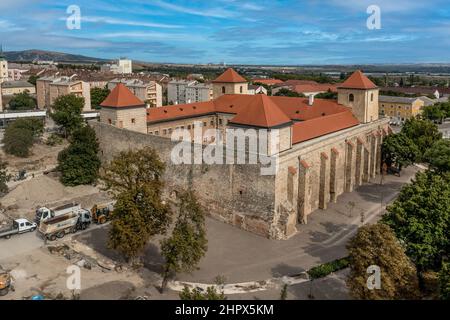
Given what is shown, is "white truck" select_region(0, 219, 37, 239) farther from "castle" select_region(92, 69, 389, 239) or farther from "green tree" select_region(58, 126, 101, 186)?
"castle" select_region(92, 69, 389, 239)

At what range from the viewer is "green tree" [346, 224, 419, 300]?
17.3 m

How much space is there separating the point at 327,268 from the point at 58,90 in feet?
228

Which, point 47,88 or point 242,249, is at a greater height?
point 47,88

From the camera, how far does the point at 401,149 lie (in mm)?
42125

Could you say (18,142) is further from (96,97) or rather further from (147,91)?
(147,91)

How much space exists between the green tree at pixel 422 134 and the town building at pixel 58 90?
2152 inches

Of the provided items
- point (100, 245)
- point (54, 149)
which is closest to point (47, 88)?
point (54, 149)

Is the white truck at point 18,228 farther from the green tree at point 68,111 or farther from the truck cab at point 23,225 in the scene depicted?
the green tree at point 68,111

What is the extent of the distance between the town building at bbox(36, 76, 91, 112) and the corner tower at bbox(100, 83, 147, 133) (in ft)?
126

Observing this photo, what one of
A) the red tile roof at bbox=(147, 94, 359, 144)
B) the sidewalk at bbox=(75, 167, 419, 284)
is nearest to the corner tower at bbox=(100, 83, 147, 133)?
the red tile roof at bbox=(147, 94, 359, 144)

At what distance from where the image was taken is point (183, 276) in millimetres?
23531

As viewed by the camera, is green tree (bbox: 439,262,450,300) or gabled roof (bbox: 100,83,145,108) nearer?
green tree (bbox: 439,262,450,300)

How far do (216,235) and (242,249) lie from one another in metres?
2.79
